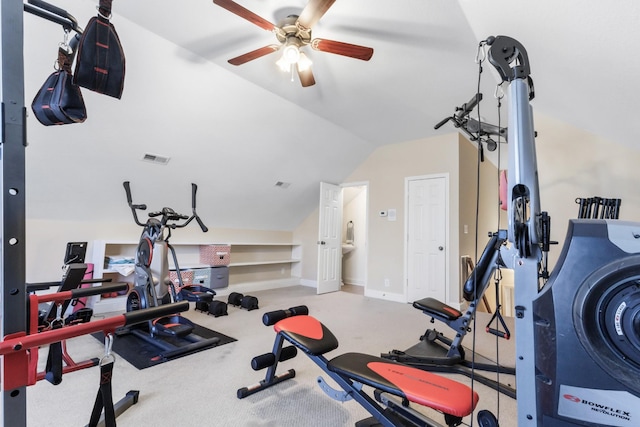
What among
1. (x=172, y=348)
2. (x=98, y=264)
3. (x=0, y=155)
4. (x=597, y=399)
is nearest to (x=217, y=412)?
(x=172, y=348)

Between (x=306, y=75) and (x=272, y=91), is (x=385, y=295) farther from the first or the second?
(x=306, y=75)

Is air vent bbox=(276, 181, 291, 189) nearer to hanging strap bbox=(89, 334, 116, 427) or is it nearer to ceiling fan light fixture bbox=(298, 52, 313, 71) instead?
ceiling fan light fixture bbox=(298, 52, 313, 71)

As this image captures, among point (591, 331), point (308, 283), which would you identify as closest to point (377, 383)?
point (591, 331)

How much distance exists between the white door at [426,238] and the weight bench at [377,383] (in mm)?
3088

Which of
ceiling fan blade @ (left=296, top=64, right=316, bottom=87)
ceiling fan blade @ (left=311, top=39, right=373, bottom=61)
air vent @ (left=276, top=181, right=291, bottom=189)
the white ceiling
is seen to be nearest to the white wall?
the white ceiling

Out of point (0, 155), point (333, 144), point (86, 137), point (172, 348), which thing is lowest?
point (172, 348)

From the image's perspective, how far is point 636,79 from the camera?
63.4 inches

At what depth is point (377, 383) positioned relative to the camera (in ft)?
4.16

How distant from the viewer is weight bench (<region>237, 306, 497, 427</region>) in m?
1.11

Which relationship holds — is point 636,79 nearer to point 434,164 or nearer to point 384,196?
point 434,164

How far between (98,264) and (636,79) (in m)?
5.04

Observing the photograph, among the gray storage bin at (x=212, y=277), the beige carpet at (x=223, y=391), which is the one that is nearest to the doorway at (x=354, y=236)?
the gray storage bin at (x=212, y=277)

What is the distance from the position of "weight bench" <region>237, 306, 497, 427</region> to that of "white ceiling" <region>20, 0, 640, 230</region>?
174 centimetres

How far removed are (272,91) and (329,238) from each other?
2.89 meters
